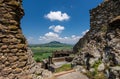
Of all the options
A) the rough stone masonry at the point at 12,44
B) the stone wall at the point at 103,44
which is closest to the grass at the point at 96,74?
the stone wall at the point at 103,44

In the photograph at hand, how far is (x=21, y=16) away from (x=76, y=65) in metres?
11.5

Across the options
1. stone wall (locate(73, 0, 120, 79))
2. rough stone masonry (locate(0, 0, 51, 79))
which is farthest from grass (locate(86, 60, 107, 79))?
rough stone masonry (locate(0, 0, 51, 79))

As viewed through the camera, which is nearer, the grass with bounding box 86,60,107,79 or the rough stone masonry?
the rough stone masonry

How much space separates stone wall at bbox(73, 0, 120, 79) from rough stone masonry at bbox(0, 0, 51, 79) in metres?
8.28

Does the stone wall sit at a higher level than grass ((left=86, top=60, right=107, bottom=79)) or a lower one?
higher

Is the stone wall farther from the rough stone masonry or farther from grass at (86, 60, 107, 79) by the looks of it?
the rough stone masonry

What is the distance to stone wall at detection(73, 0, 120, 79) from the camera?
16.7 m

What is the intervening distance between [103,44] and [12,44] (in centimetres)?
1187

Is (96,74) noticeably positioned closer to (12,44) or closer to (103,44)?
(103,44)

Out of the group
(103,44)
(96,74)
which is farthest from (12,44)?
(103,44)

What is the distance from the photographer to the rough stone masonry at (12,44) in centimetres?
906

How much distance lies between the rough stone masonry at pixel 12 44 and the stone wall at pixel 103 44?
828cm

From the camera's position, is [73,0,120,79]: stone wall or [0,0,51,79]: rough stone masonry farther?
[73,0,120,79]: stone wall

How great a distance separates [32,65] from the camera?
11.3m
